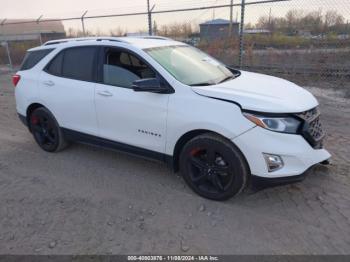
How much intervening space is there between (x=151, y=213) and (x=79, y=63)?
7.67 feet

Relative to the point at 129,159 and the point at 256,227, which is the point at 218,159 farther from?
the point at 129,159

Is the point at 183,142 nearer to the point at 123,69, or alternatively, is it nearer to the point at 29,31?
the point at 123,69

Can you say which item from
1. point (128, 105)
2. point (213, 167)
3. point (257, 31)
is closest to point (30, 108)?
point (128, 105)

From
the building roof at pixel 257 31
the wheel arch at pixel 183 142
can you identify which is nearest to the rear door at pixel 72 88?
the wheel arch at pixel 183 142

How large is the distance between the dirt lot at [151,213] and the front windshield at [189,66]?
1.32m

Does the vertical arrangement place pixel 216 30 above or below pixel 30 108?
above

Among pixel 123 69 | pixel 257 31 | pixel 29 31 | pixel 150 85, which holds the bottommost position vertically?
pixel 150 85

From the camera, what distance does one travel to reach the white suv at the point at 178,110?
3.03 metres

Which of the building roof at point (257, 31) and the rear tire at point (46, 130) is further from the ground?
the building roof at point (257, 31)

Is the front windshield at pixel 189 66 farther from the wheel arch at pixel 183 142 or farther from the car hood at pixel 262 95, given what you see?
the wheel arch at pixel 183 142

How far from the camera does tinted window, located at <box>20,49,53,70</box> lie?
4719 mm

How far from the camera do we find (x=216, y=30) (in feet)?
36.7

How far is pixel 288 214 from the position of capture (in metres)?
3.18

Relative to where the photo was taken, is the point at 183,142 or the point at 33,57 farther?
the point at 33,57
